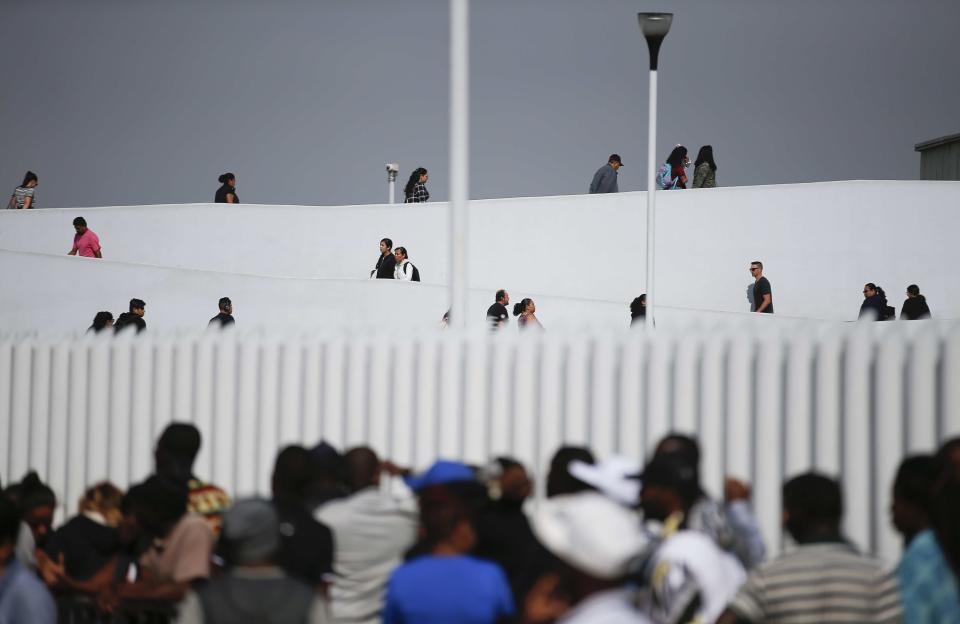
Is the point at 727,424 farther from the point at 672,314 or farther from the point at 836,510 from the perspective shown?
the point at 672,314

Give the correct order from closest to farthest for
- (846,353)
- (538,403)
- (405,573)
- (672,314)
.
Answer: (405,573) → (846,353) → (538,403) → (672,314)

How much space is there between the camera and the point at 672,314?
22109mm

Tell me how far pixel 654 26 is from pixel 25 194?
16.7 meters

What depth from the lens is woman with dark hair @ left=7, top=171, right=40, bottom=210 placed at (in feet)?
96.9

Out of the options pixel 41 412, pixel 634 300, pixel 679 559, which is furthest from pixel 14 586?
pixel 634 300

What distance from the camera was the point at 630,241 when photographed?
84.2ft

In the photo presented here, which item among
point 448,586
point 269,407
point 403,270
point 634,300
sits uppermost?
point 403,270

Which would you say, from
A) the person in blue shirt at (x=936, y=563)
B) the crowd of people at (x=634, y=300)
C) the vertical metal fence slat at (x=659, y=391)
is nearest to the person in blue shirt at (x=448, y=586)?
the person in blue shirt at (x=936, y=563)

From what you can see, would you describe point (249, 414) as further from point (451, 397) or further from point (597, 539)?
point (597, 539)

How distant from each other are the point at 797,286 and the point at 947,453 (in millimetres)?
19853

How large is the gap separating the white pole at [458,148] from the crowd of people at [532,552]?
277 cm

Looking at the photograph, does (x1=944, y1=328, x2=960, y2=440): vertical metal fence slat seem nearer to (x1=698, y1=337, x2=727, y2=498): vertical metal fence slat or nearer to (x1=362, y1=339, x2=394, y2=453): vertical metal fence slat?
(x1=698, y1=337, x2=727, y2=498): vertical metal fence slat

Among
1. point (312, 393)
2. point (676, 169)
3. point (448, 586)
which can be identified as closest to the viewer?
point (448, 586)

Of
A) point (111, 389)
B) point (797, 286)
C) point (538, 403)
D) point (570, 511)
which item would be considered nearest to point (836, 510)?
point (570, 511)
